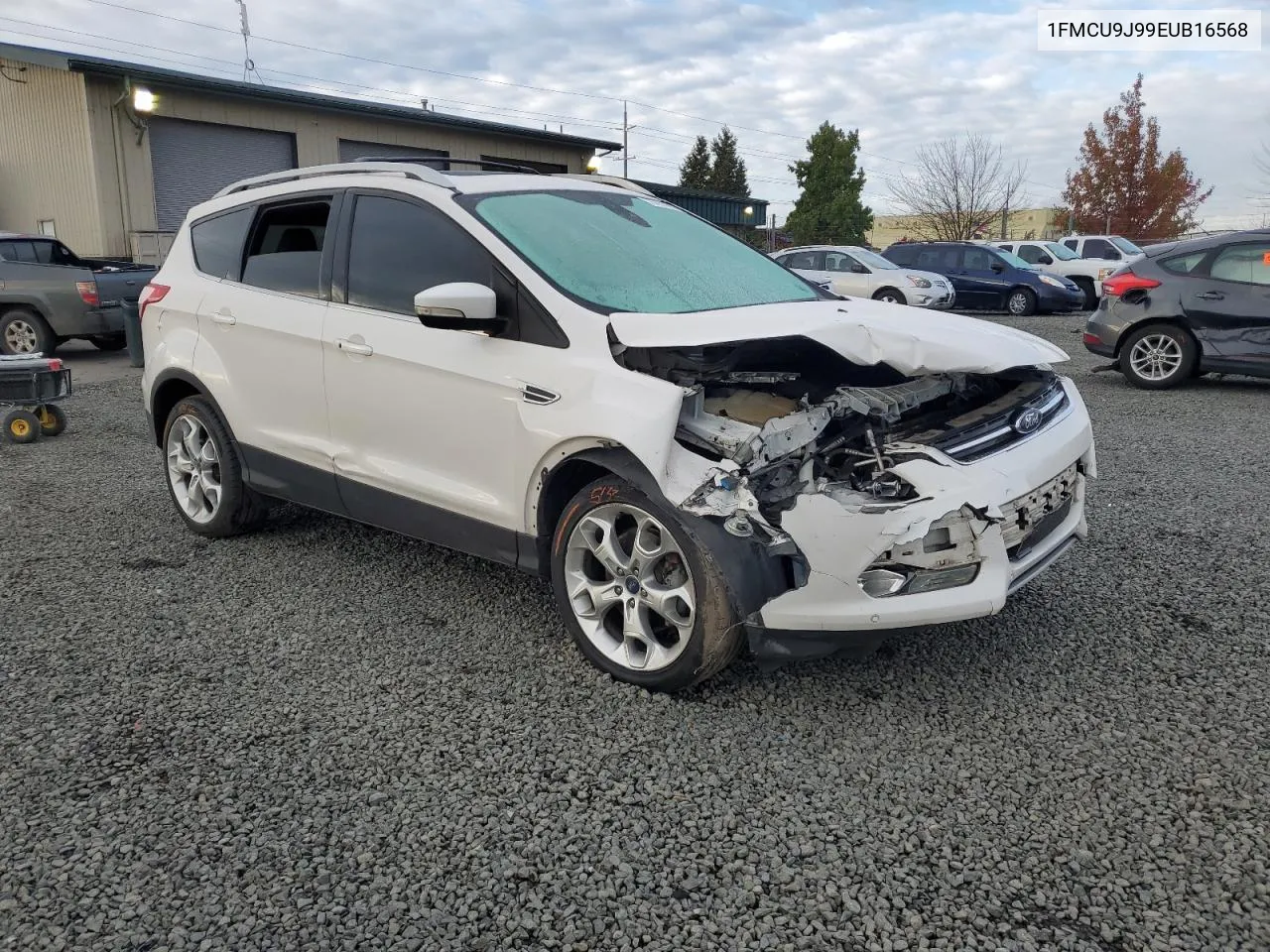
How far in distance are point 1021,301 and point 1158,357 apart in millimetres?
10956

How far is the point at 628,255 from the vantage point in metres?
3.97

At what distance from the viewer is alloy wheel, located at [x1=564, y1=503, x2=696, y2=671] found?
3.25m

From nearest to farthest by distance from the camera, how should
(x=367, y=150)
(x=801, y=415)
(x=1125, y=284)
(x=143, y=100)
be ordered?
(x=801, y=415) → (x=1125, y=284) → (x=143, y=100) → (x=367, y=150)

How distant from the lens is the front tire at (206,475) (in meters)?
4.89

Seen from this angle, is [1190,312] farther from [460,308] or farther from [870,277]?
[870,277]

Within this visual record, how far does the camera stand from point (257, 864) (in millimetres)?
2494

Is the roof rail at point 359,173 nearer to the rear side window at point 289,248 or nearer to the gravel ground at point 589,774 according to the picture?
the rear side window at point 289,248

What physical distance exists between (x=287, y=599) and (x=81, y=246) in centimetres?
1672

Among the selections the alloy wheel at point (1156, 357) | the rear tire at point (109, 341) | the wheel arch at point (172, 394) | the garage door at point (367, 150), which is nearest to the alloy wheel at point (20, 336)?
the rear tire at point (109, 341)

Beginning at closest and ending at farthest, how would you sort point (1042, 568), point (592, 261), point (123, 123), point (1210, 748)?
point (1210, 748) → point (1042, 568) → point (592, 261) → point (123, 123)

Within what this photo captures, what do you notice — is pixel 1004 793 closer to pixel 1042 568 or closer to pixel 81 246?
pixel 1042 568

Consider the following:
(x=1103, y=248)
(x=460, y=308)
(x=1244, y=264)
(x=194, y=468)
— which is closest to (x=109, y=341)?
(x=194, y=468)

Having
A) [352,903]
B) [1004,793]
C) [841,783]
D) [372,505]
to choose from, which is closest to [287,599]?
[372,505]

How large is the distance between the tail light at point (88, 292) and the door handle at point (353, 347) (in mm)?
10323
